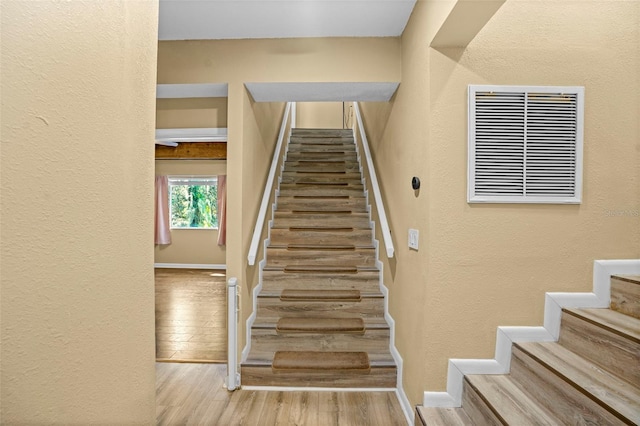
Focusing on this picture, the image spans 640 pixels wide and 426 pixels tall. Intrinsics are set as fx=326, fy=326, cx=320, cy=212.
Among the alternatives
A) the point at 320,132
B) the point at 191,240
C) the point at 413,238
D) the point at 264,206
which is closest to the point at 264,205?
the point at 264,206

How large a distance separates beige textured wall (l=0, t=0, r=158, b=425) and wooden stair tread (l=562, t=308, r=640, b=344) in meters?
1.96

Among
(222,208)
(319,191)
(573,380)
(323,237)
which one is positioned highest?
(319,191)

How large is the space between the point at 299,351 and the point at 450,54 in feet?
7.82

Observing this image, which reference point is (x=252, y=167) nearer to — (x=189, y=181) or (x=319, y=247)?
(x=319, y=247)

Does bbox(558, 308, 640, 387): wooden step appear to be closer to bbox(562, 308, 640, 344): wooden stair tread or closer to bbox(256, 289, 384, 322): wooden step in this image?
bbox(562, 308, 640, 344): wooden stair tread

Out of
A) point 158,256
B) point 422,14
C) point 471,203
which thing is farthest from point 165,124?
point 158,256

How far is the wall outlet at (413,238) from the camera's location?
211cm

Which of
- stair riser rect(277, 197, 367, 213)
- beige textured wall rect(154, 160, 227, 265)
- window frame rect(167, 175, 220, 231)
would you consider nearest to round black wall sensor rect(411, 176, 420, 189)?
stair riser rect(277, 197, 367, 213)

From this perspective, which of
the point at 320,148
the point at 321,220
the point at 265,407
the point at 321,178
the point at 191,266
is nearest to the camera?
the point at 265,407

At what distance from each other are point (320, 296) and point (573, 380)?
73.9 inches

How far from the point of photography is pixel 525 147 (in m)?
1.91

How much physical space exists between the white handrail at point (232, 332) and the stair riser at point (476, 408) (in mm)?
1598

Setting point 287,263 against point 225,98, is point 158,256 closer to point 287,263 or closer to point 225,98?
point 287,263

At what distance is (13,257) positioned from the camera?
20.5 inches
